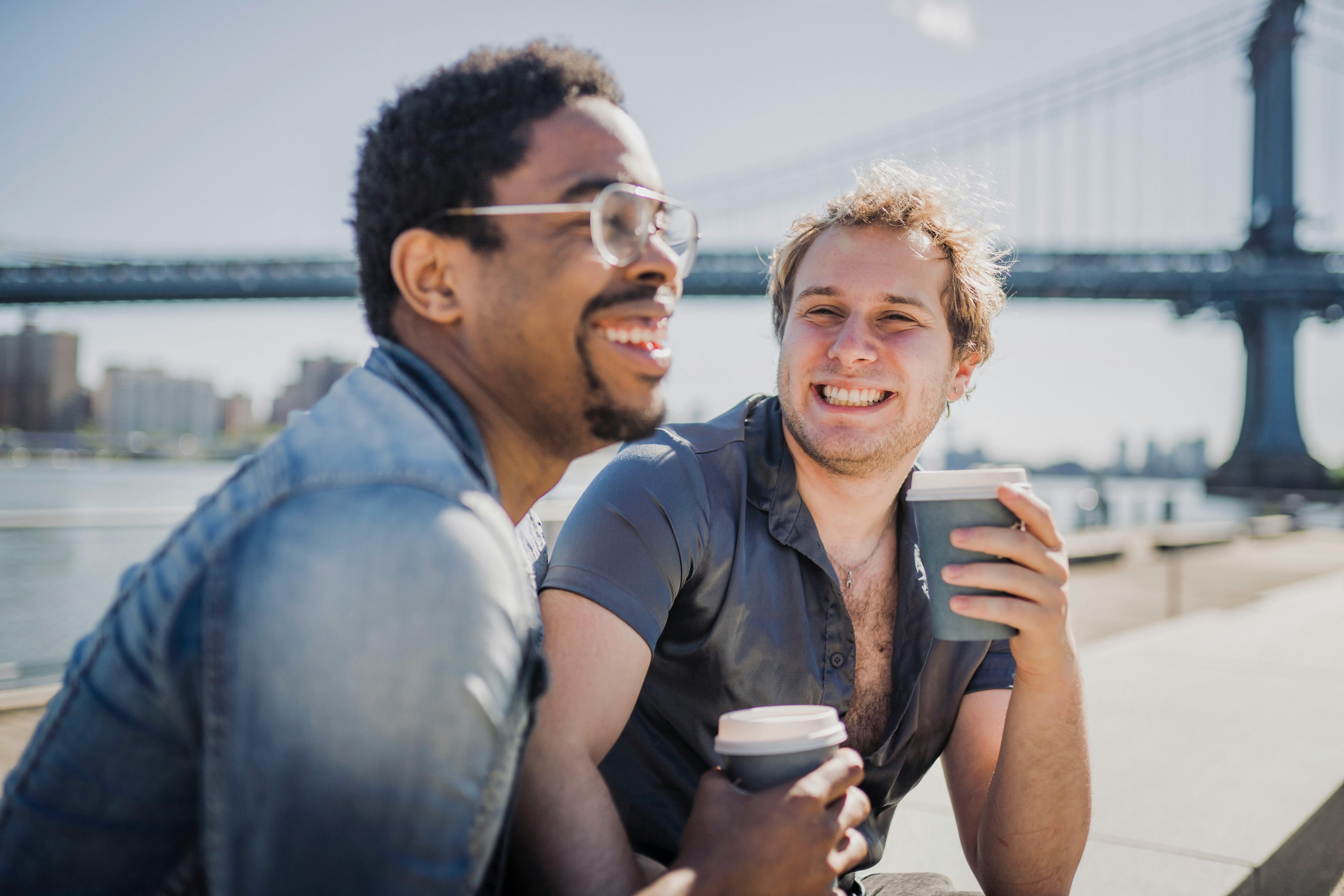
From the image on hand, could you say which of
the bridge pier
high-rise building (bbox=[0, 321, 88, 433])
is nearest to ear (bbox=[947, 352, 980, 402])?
high-rise building (bbox=[0, 321, 88, 433])

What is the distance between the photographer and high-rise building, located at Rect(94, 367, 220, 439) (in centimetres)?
1215

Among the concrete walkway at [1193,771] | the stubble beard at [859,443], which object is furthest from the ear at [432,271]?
the concrete walkway at [1193,771]

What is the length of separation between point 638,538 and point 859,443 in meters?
0.50

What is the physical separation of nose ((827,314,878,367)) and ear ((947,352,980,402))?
268 mm

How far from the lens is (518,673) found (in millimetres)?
771

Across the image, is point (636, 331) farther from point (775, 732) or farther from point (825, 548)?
point (825, 548)

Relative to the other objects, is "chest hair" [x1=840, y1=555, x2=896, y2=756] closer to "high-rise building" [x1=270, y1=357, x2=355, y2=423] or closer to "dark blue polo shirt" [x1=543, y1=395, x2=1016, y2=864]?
"dark blue polo shirt" [x1=543, y1=395, x2=1016, y2=864]

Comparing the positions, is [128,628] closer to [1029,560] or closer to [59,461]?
[1029,560]

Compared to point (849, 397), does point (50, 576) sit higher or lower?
lower

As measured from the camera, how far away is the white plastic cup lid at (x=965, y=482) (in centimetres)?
110

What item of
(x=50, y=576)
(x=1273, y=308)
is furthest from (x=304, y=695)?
(x=1273, y=308)

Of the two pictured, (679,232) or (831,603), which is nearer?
(679,232)

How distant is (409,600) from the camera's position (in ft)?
2.23

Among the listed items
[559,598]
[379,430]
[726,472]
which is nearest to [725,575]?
[726,472]
